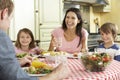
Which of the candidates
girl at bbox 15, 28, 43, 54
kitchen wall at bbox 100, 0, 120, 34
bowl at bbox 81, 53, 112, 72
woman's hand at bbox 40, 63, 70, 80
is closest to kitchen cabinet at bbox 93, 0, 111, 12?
kitchen wall at bbox 100, 0, 120, 34

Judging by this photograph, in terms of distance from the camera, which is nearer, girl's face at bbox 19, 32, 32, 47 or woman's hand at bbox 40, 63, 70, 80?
woman's hand at bbox 40, 63, 70, 80

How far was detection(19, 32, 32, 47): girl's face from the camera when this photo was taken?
8.82ft

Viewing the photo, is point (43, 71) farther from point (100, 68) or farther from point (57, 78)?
point (100, 68)

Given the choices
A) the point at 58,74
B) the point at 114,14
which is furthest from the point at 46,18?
the point at 58,74

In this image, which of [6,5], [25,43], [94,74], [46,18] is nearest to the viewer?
[6,5]

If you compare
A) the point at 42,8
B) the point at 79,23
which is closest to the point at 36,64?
the point at 79,23

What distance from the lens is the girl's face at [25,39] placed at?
269 centimetres

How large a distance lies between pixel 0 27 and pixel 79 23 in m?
1.98

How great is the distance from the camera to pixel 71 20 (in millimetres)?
2820

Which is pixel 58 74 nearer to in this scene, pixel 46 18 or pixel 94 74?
pixel 94 74

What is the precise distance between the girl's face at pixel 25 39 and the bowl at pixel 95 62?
1276mm

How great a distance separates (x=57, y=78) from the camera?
1188mm

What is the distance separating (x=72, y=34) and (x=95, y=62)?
1.43 metres

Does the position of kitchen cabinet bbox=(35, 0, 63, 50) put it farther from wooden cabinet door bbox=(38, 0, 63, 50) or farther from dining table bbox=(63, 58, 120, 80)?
dining table bbox=(63, 58, 120, 80)
